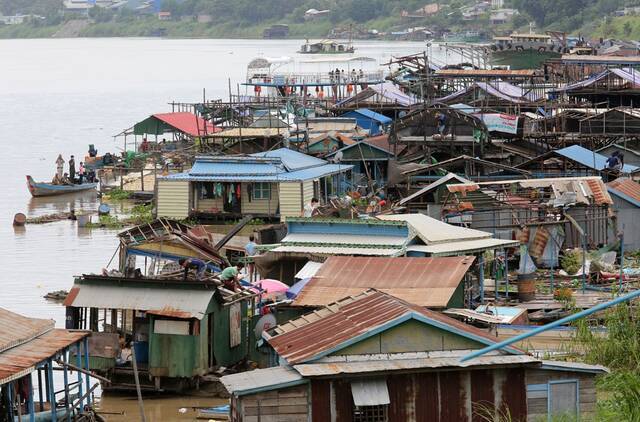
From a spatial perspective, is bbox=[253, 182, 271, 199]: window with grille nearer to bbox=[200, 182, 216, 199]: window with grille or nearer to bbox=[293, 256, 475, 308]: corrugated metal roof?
bbox=[200, 182, 216, 199]: window with grille

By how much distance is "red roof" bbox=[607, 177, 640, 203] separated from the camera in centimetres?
2480

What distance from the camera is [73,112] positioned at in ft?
249

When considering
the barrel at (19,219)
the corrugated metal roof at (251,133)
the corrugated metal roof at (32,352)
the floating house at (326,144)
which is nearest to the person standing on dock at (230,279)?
the corrugated metal roof at (32,352)

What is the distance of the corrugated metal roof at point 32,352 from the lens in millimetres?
12898

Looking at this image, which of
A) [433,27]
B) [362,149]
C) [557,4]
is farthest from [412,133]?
[433,27]

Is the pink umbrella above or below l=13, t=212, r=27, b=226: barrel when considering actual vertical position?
above

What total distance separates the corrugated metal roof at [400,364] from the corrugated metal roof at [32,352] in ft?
8.09

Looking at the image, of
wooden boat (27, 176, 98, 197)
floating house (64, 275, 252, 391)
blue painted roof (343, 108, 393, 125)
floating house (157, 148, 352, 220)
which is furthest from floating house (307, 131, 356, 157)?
floating house (64, 275, 252, 391)

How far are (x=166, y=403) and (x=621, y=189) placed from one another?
11.3m

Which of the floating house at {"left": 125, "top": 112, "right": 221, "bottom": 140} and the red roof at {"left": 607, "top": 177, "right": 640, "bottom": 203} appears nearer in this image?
the red roof at {"left": 607, "top": 177, "right": 640, "bottom": 203}

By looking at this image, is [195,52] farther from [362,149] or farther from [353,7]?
[362,149]

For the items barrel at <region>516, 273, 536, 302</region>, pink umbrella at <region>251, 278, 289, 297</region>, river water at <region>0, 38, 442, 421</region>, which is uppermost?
pink umbrella at <region>251, 278, 289, 297</region>

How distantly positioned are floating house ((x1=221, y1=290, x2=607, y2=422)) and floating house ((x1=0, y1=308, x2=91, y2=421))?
1713 millimetres

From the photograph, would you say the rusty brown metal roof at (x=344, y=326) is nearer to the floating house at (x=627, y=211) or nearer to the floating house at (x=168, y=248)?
the floating house at (x=168, y=248)
